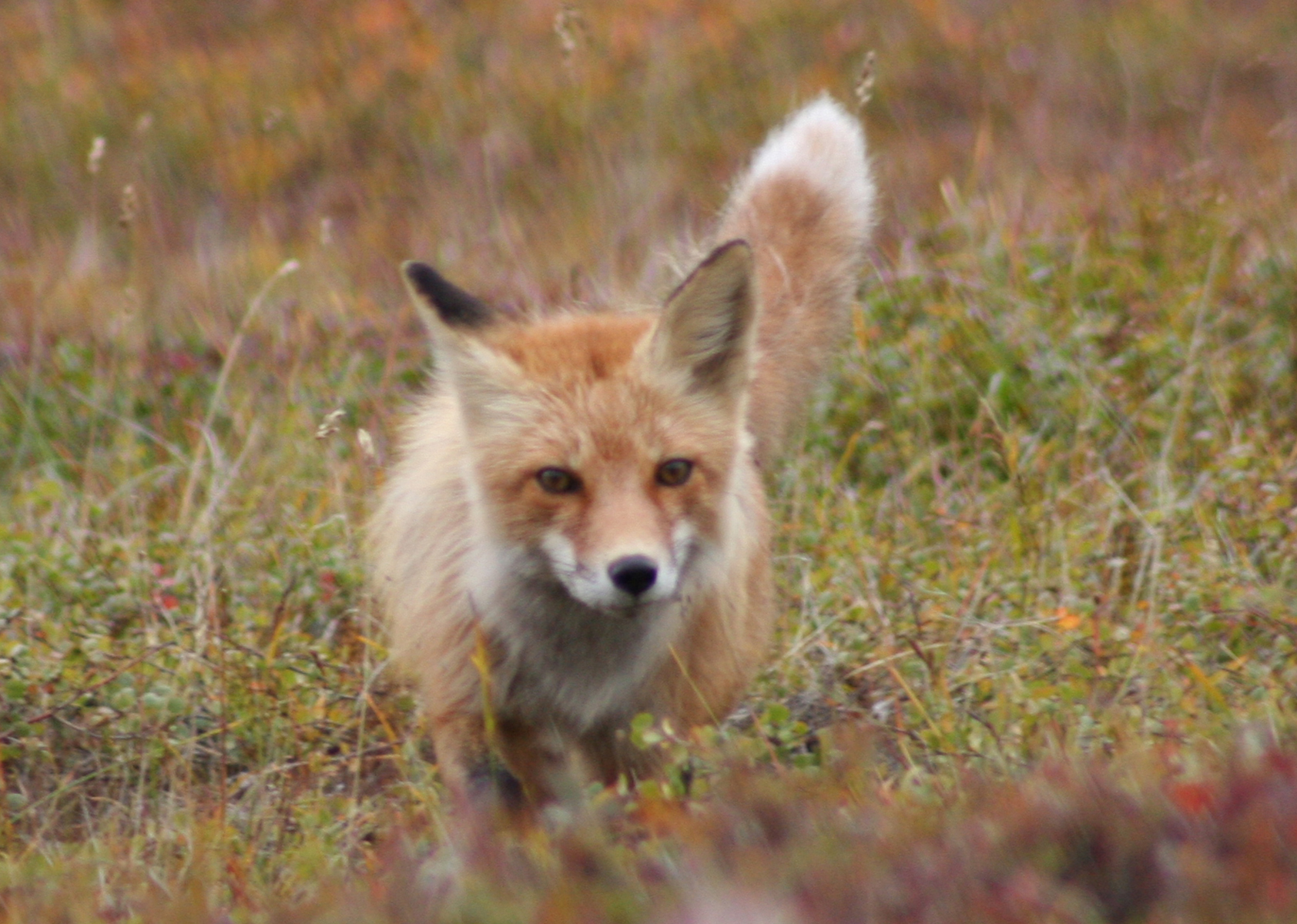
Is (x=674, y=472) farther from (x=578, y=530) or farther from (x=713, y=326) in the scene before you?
(x=713, y=326)

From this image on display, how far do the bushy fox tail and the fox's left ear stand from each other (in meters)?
0.65

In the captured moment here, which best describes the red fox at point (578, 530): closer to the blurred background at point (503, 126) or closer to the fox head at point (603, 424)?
the fox head at point (603, 424)

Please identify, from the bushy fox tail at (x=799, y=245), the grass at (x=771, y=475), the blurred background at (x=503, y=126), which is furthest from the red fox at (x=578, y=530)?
the blurred background at (x=503, y=126)

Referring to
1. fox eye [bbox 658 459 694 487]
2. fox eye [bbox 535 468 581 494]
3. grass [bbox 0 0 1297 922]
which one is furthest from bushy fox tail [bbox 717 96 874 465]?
fox eye [bbox 535 468 581 494]

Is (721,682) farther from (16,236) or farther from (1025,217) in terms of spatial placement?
(16,236)

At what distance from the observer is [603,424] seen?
361cm

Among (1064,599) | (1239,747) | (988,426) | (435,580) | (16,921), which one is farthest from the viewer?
(988,426)

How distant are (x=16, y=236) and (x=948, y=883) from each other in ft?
29.2

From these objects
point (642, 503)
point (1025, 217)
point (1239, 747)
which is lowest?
point (1239, 747)

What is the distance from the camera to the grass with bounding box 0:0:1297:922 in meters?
2.35

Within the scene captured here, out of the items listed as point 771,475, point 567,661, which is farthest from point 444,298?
point 771,475

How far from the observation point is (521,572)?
3.73 m

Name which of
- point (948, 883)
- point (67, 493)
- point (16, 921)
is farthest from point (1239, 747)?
point (67, 493)

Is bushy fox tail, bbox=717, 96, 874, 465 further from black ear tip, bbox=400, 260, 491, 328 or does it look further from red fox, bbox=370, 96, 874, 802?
black ear tip, bbox=400, 260, 491, 328
